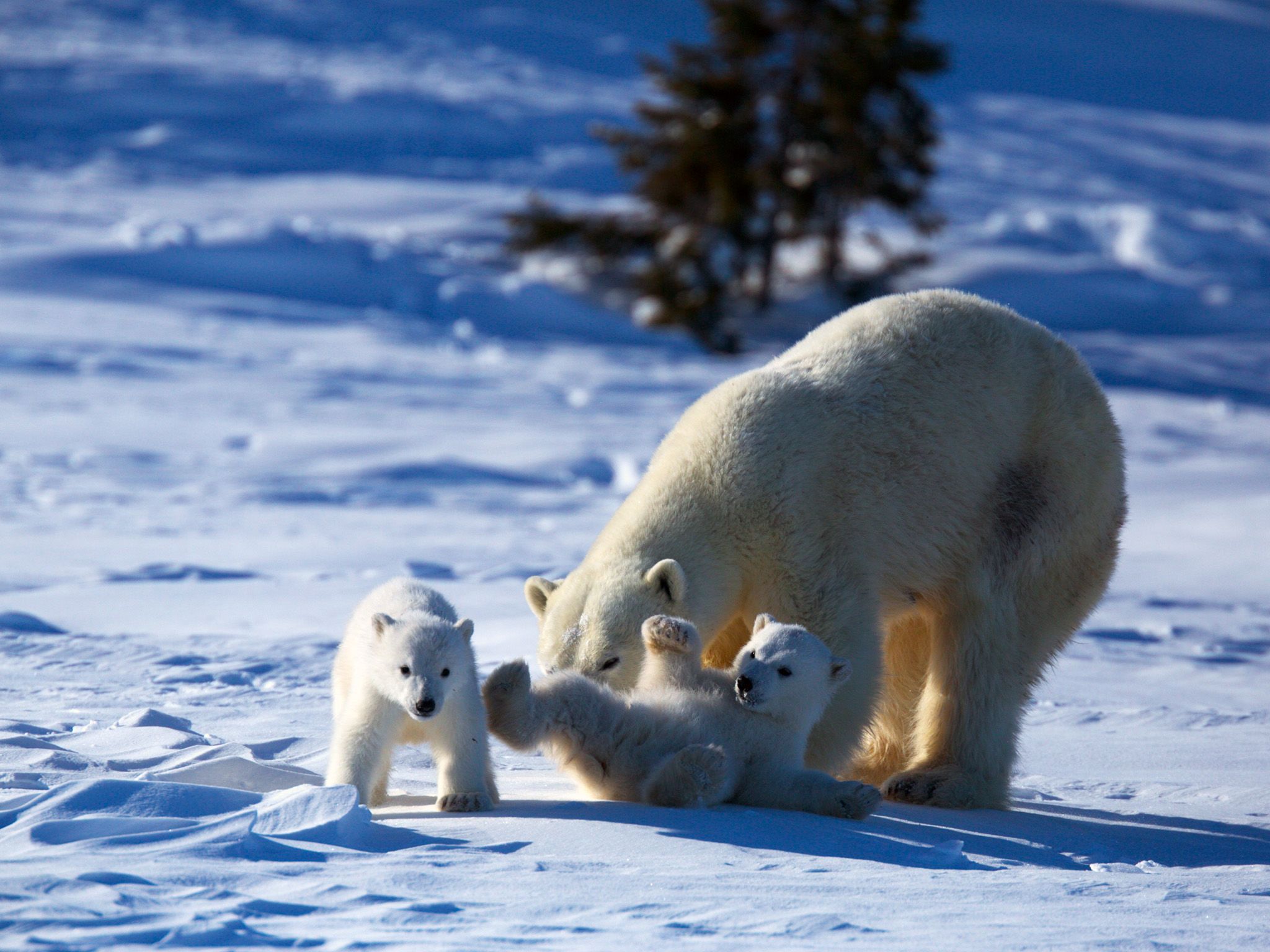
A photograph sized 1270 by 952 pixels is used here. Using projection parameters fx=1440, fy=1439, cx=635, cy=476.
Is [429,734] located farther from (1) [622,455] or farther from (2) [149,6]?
(2) [149,6]

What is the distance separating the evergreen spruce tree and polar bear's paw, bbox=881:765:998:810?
1414 centimetres

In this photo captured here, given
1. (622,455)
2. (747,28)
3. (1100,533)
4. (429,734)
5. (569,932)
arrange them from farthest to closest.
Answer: (747,28) → (622,455) → (1100,533) → (429,734) → (569,932)

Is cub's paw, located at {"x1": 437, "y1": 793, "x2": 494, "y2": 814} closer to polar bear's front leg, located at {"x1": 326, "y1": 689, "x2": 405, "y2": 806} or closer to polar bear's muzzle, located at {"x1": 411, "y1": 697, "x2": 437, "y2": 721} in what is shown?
polar bear's front leg, located at {"x1": 326, "y1": 689, "x2": 405, "y2": 806}

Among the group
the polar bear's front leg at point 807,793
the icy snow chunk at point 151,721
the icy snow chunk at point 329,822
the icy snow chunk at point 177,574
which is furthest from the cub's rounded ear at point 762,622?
the icy snow chunk at point 177,574

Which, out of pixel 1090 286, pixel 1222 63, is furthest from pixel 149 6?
pixel 1222 63

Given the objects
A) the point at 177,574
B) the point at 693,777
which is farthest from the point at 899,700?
the point at 177,574

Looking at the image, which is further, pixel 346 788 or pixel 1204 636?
pixel 1204 636

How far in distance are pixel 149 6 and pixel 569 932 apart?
1644 inches

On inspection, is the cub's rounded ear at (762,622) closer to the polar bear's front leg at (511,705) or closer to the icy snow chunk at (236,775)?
the polar bear's front leg at (511,705)

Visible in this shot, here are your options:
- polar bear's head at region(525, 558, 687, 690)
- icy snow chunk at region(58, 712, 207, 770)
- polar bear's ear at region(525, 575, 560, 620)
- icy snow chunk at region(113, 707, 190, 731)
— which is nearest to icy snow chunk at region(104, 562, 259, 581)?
icy snow chunk at region(113, 707, 190, 731)

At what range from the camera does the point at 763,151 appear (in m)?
19.5

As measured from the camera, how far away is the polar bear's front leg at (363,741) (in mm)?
3303

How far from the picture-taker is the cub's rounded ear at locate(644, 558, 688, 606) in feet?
12.3

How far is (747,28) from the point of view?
18.9 meters
